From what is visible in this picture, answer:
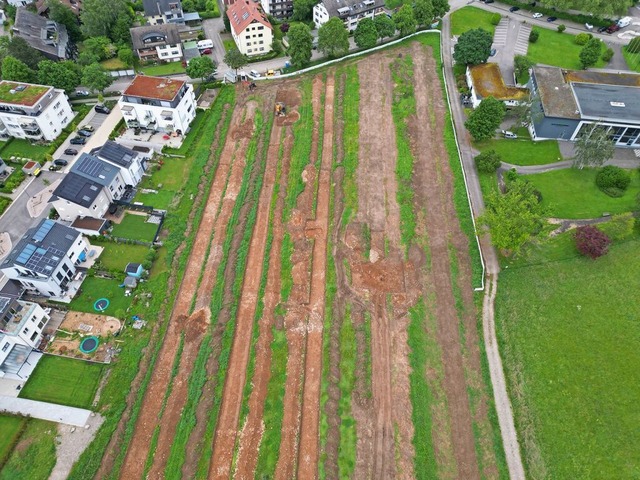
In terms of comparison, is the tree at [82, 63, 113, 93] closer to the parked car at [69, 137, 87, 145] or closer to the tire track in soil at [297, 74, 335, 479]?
the parked car at [69, 137, 87, 145]

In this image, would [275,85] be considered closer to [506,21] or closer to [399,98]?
[399,98]

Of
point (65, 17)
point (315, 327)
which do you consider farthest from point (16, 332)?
point (65, 17)

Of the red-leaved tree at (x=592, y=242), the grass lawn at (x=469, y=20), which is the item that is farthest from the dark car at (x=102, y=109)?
the red-leaved tree at (x=592, y=242)

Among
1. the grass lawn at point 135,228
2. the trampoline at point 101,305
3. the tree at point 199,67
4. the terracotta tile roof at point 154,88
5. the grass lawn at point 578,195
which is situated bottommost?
the trampoline at point 101,305

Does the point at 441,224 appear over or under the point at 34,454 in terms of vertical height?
over

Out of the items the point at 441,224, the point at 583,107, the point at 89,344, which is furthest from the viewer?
the point at 583,107

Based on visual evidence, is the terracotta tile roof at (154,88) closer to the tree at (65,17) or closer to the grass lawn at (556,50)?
the tree at (65,17)

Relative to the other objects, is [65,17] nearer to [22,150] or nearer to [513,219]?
[22,150]
